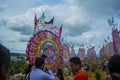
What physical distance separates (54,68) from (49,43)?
1815 millimetres

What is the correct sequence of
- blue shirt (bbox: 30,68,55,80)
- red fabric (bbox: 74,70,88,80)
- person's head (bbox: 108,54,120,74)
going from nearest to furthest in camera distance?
person's head (bbox: 108,54,120,74) < blue shirt (bbox: 30,68,55,80) < red fabric (bbox: 74,70,88,80)

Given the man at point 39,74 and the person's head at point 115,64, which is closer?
the person's head at point 115,64

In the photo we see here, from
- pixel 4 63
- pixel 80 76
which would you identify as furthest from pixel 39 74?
pixel 4 63

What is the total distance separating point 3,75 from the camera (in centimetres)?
160

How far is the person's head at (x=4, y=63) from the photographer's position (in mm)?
1584

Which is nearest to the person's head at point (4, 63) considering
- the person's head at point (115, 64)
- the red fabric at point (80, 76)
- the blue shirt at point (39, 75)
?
the person's head at point (115, 64)

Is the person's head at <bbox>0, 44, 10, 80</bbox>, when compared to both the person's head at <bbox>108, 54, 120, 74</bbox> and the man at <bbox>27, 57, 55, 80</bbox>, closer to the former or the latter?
the person's head at <bbox>108, 54, 120, 74</bbox>

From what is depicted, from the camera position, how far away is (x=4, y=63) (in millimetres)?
1595

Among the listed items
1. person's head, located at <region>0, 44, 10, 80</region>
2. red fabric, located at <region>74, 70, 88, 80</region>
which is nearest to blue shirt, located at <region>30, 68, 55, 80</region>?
red fabric, located at <region>74, 70, 88, 80</region>

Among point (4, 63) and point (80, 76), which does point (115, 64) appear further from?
point (80, 76)

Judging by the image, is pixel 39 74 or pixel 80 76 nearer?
pixel 39 74

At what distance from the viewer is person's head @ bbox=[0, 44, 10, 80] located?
1584mm

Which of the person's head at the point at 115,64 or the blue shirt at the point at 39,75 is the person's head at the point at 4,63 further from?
the blue shirt at the point at 39,75

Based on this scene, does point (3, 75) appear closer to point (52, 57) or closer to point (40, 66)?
point (40, 66)
